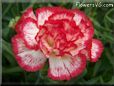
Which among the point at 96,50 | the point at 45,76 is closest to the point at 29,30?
the point at 96,50

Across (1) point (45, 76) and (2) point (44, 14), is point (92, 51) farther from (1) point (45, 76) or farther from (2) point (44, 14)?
(1) point (45, 76)

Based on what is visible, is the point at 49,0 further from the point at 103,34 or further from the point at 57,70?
the point at 57,70

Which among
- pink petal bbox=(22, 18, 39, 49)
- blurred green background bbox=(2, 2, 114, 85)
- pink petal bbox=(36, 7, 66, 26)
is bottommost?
blurred green background bbox=(2, 2, 114, 85)

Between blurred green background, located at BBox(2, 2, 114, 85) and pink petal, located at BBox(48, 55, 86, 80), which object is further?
blurred green background, located at BBox(2, 2, 114, 85)

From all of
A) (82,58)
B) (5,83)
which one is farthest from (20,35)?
(5,83)

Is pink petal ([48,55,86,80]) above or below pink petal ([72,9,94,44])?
below

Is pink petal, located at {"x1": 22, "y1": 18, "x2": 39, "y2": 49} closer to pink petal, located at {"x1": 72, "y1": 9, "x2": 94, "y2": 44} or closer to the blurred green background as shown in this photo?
pink petal, located at {"x1": 72, "y1": 9, "x2": 94, "y2": 44}

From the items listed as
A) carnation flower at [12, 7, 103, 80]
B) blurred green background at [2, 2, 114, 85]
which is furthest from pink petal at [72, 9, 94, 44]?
blurred green background at [2, 2, 114, 85]
